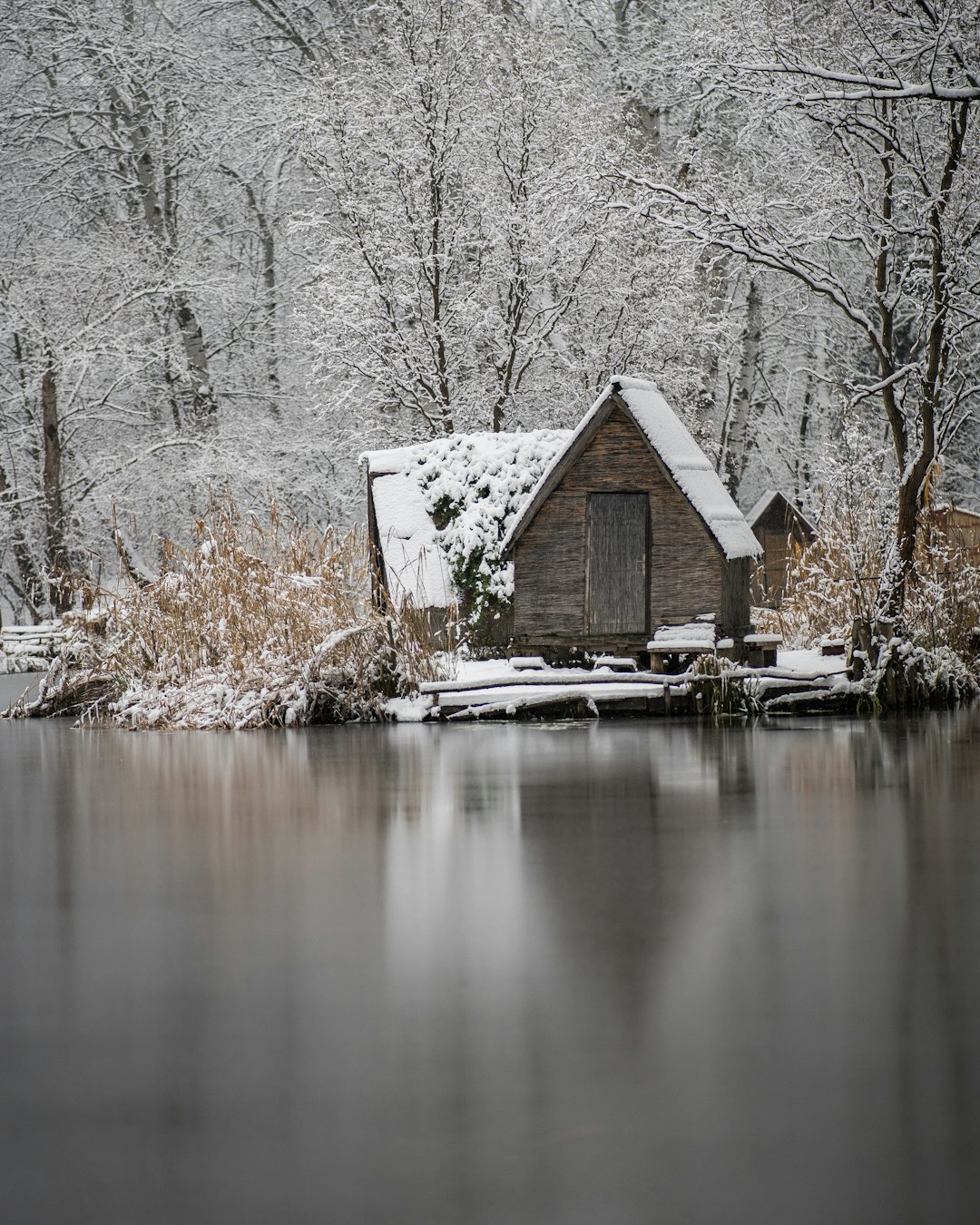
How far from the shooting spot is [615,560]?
1934cm

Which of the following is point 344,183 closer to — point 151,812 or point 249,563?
point 249,563

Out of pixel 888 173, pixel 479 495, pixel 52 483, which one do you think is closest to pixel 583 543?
pixel 479 495

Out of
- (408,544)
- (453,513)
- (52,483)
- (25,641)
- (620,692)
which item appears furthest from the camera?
(52,483)

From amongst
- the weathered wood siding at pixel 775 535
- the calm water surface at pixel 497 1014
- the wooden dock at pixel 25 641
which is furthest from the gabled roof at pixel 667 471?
the weathered wood siding at pixel 775 535

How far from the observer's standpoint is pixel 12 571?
1601 inches

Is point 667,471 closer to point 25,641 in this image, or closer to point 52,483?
point 25,641

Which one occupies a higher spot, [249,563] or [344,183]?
[344,183]

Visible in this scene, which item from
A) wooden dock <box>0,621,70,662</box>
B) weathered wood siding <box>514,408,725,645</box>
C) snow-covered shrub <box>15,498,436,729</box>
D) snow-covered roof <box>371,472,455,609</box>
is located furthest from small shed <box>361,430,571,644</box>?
wooden dock <box>0,621,70,662</box>

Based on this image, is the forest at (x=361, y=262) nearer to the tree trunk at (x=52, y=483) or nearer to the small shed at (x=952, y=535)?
the tree trunk at (x=52, y=483)

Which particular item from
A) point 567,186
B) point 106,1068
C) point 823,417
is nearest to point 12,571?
point 823,417

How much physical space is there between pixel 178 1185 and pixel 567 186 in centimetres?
1955

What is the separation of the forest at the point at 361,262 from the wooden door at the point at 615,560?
3258mm

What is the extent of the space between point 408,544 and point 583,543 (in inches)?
92.0

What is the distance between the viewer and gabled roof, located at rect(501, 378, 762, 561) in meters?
18.9
